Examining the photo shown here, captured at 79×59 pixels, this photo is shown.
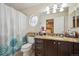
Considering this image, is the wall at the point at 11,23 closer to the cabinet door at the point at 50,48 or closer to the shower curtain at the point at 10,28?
the shower curtain at the point at 10,28

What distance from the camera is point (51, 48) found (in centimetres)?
190

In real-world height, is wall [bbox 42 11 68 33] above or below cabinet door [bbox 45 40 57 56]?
above

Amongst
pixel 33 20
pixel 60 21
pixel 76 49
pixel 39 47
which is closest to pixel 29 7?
pixel 33 20

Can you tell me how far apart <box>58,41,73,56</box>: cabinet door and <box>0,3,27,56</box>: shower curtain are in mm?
569

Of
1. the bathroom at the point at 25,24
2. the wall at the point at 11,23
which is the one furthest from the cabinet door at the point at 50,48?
the wall at the point at 11,23

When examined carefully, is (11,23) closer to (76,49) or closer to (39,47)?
(39,47)

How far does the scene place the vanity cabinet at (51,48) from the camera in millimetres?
1869

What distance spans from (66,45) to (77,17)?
1.43 feet

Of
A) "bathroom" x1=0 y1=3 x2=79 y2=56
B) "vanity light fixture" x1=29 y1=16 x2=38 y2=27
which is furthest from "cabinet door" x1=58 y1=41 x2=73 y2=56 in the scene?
"vanity light fixture" x1=29 y1=16 x2=38 y2=27

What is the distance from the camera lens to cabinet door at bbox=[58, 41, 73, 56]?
1.85 m

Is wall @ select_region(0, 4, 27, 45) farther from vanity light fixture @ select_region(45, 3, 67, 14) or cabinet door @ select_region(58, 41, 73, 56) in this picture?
cabinet door @ select_region(58, 41, 73, 56)

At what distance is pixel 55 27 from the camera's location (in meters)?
1.85

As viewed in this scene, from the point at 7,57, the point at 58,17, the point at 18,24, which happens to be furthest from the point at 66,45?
the point at 7,57

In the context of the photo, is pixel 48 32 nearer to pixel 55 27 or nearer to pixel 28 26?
pixel 55 27
